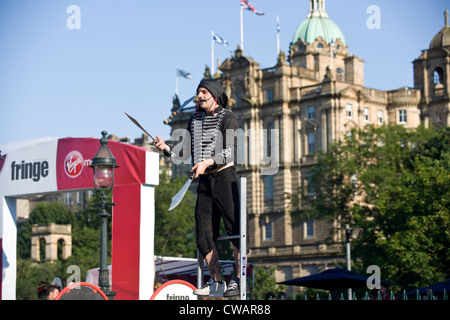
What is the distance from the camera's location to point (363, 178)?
62125mm

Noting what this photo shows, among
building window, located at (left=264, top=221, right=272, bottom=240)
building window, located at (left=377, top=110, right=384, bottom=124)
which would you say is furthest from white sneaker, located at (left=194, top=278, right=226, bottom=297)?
building window, located at (left=377, top=110, right=384, bottom=124)

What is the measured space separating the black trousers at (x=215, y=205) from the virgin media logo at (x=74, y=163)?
1725 centimetres

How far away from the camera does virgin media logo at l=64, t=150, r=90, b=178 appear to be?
27469mm

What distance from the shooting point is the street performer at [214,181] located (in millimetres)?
10430

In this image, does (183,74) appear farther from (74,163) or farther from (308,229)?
Answer: (74,163)

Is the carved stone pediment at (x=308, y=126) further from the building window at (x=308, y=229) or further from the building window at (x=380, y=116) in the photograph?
the building window at (x=308, y=229)

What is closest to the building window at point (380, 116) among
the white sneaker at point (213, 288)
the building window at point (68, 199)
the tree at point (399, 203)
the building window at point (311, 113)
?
the building window at point (311, 113)

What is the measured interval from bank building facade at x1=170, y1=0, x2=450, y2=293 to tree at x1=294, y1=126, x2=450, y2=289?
1599 cm

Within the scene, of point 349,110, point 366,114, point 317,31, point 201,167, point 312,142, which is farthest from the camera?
point 317,31

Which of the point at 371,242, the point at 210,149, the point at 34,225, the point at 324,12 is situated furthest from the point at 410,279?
the point at 34,225

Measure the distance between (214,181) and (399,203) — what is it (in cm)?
3670

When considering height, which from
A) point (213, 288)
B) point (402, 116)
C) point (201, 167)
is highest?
point (402, 116)

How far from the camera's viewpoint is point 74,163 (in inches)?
1088

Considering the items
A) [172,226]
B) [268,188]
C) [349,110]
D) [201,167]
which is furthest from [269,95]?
[201,167]
